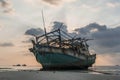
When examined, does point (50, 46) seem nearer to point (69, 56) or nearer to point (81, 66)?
point (69, 56)

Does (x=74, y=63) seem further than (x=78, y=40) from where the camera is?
No

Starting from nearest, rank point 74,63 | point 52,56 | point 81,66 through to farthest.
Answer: point 52,56
point 74,63
point 81,66

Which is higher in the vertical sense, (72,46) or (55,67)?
(72,46)

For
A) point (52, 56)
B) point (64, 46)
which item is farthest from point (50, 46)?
point (64, 46)

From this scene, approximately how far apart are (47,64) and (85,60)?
30719 mm

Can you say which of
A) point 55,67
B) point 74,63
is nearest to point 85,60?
point 74,63

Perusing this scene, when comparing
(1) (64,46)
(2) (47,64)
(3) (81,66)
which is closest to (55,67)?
(2) (47,64)

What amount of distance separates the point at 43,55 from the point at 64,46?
1458cm

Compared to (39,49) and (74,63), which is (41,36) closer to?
(39,49)

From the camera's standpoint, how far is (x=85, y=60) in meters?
161

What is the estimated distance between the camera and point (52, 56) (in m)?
133

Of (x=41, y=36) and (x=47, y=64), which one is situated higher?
(x=41, y=36)

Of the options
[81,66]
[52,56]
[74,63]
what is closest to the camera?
Result: [52,56]

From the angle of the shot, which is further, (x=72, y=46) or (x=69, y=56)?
(x=72, y=46)
